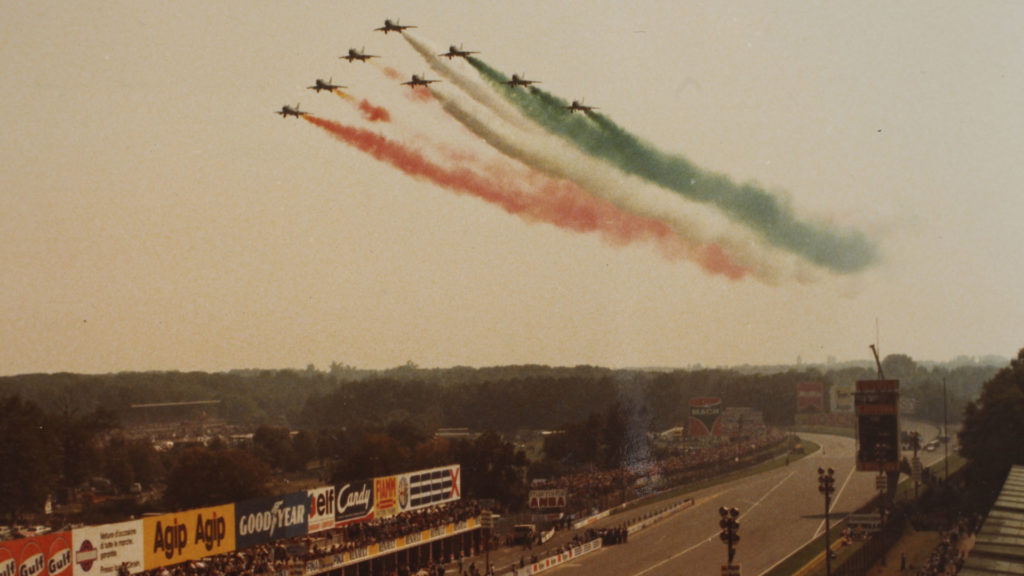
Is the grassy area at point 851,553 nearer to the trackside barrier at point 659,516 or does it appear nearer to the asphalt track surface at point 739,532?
the asphalt track surface at point 739,532

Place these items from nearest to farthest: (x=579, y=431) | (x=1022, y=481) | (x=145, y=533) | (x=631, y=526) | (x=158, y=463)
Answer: (x=145, y=533)
(x=1022, y=481)
(x=631, y=526)
(x=158, y=463)
(x=579, y=431)

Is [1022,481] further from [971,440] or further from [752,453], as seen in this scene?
[752,453]

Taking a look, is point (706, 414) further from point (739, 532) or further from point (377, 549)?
point (377, 549)

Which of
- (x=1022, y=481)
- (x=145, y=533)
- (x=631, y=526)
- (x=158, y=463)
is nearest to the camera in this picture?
(x=145, y=533)

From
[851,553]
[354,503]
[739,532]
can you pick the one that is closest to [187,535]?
[354,503]

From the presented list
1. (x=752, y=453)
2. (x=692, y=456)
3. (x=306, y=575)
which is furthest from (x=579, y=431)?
(x=306, y=575)

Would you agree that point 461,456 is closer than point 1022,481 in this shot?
No

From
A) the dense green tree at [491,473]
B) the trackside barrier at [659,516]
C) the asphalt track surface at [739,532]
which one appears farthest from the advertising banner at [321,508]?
the dense green tree at [491,473]

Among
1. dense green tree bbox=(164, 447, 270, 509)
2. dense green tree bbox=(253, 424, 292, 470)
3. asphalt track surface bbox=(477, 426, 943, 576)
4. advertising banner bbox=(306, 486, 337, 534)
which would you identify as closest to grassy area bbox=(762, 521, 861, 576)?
asphalt track surface bbox=(477, 426, 943, 576)
